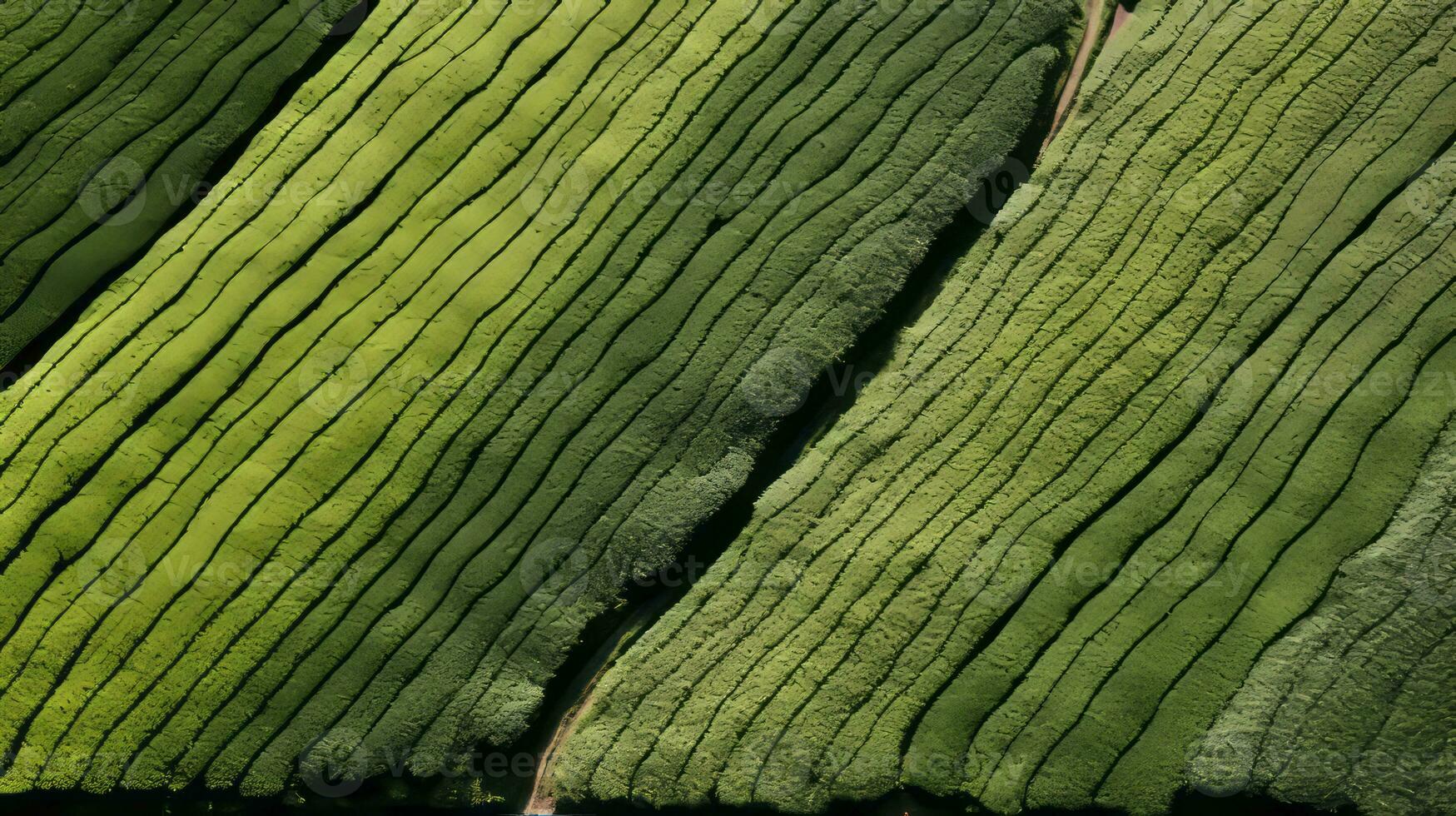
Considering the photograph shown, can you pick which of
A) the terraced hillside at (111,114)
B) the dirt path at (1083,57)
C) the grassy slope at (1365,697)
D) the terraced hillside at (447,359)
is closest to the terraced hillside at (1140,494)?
the grassy slope at (1365,697)

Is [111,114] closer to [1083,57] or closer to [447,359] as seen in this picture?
[447,359]

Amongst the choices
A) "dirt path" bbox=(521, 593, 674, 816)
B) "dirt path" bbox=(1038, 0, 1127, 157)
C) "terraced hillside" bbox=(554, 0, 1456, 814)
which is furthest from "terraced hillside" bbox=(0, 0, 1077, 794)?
"terraced hillside" bbox=(554, 0, 1456, 814)

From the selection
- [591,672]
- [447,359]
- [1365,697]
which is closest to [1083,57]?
[1365,697]

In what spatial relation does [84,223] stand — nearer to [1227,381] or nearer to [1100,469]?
[1100,469]

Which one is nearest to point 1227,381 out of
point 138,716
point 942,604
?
point 942,604

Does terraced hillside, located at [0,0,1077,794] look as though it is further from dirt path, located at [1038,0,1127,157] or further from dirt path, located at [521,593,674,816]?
dirt path, located at [521,593,674,816]

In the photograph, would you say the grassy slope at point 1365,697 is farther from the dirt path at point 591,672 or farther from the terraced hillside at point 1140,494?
the dirt path at point 591,672

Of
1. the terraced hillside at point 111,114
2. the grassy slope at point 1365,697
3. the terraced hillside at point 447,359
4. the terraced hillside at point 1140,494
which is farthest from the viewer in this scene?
the terraced hillside at point 111,114
